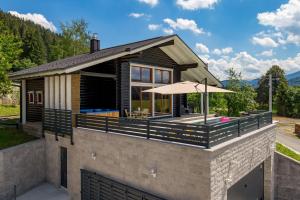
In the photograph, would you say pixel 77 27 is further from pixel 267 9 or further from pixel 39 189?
pixel 39 189

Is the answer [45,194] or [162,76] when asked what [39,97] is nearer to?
[45,194]

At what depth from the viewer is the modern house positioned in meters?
7.21

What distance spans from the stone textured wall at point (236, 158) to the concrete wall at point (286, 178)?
208 centimetres

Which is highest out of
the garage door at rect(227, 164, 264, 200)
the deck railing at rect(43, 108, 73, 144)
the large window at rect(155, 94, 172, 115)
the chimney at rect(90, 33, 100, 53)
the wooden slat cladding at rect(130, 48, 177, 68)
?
the chimney at rect(90, 33, 100, 53)

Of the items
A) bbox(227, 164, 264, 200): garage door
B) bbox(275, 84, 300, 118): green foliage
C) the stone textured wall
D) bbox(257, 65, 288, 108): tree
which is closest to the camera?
the stone textured wall

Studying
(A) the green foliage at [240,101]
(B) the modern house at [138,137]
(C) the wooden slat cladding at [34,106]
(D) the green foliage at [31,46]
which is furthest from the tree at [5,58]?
(A) the green foliage at [240,101]

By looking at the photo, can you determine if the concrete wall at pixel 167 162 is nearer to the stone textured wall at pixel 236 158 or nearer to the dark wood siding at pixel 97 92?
the stone textured wall at pixel 236 158

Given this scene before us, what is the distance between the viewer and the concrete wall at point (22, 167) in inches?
441

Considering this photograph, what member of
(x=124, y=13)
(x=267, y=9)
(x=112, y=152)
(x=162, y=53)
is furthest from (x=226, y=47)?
(x=112, y=152)

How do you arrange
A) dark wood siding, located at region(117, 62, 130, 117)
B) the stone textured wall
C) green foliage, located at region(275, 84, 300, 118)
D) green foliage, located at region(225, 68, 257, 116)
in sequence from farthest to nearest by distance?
green foliage, located at region(275, 84, 300, 118) → green foliage, located at region(225, 68, 257, 116) → dark wood siding, located at region(117, 62, 130, 117) → the stone textured wall

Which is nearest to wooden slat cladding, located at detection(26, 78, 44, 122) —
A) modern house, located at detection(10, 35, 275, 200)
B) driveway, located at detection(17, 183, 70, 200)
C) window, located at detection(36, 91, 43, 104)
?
modern house, located at detection(10, 35, 275, 200)

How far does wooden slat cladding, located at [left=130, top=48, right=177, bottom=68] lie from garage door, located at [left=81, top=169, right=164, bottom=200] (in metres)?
7.10

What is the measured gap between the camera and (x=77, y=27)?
4262 centimetres

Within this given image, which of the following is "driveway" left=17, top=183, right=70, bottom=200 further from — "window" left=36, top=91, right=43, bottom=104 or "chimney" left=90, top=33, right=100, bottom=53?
"chimney" left=90, top=33, right=100, bottom=53
